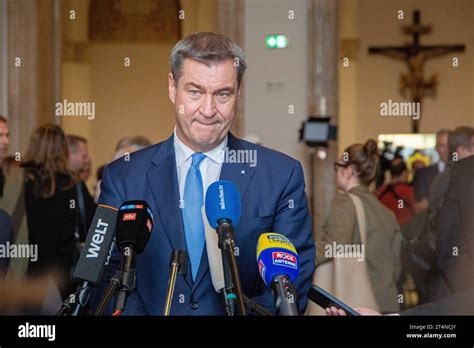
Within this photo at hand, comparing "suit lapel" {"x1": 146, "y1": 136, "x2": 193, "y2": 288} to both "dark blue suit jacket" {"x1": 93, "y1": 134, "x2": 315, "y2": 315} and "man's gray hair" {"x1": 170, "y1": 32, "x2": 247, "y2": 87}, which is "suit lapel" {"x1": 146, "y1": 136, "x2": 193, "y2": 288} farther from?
"man's gray hair" {"x1": 170, "y1": 32, "x2": 247, "y2": 87}

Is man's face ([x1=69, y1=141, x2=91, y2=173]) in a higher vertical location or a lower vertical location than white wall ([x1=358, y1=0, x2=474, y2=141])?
lower

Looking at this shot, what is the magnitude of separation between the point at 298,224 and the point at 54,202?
240cm

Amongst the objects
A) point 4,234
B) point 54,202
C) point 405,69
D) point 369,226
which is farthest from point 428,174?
point 4,234

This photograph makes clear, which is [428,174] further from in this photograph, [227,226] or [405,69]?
[227,226]

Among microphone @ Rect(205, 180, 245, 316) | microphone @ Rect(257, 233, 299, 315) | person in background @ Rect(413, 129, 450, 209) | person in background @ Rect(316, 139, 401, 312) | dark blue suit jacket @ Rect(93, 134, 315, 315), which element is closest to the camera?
microphone @ Rect(257, 233, 299, 315)

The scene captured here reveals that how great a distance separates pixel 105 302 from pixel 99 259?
13cm

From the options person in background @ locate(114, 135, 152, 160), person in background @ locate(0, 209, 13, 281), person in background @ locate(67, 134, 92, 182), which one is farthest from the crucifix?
person in background @ locate(0, 209, 13, 281)

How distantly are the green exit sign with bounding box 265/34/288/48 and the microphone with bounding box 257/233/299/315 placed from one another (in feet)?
18.6

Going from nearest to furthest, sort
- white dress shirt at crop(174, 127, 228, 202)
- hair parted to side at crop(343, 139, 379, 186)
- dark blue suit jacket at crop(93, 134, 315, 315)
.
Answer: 1. dark blue suit jacket at crop(93, 134, 315, 315)
2. white dress shirt at crop(174, 127, 228, 202)
3. hair parted to side at crop(343, 139, 379, 186)

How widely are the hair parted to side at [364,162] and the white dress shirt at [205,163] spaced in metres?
2.40

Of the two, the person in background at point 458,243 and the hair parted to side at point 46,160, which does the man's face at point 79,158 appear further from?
the person in background at point 458,243

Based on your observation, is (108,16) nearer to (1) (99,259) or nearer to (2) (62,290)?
(2) (62,290)

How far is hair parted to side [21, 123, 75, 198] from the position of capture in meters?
4.68

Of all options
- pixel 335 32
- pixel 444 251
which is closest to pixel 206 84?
pixel 444 251
